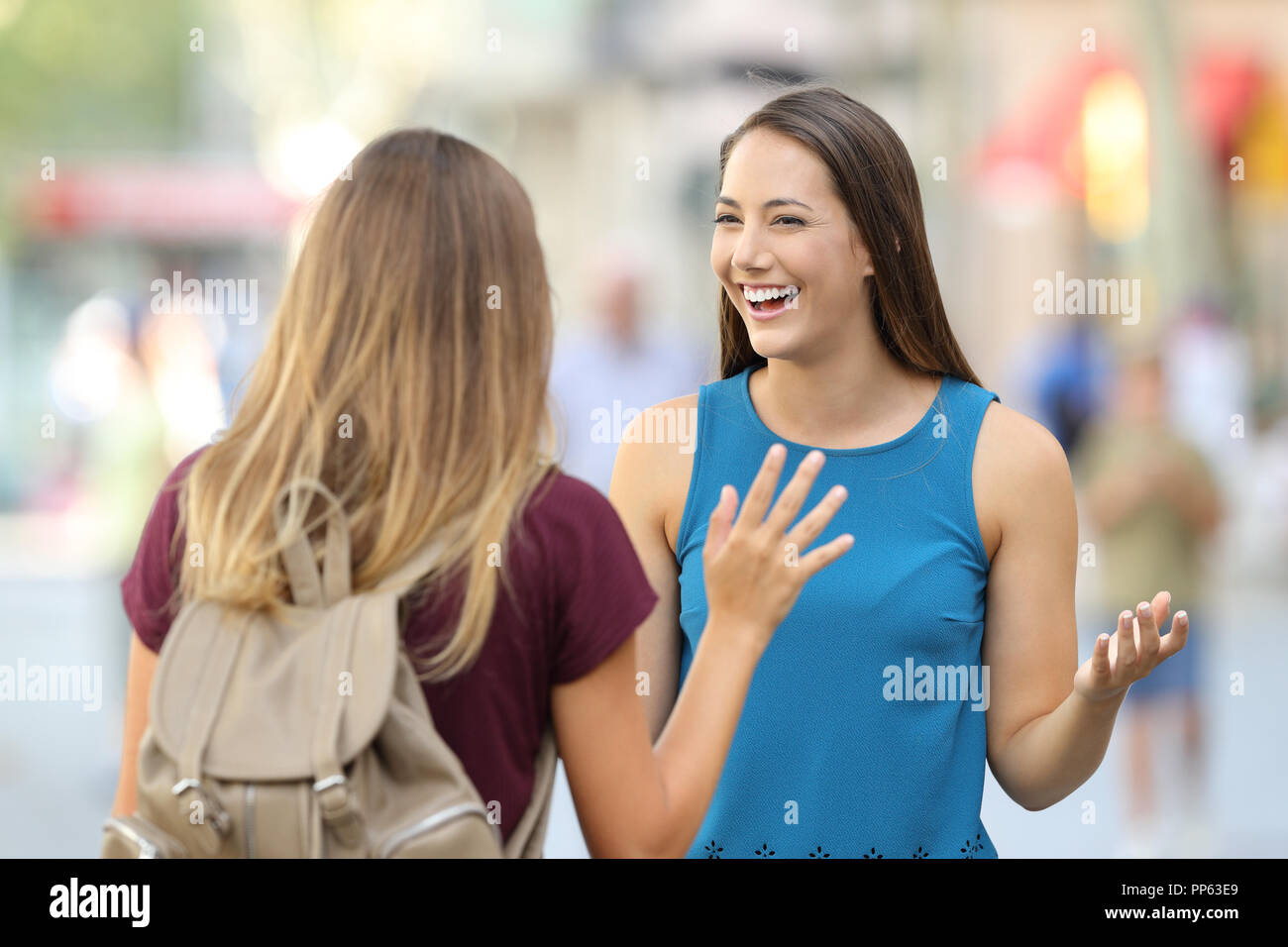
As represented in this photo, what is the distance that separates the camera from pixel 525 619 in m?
1.79

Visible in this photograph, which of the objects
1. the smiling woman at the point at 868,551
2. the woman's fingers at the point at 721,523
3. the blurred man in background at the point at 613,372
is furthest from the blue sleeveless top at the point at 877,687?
the blurred man in background at the point at 613,372

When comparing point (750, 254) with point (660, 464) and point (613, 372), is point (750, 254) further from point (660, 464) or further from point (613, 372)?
point (613, 372)

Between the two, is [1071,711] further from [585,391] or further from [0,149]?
[0,149]

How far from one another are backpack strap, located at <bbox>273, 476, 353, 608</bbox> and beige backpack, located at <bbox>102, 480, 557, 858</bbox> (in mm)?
14

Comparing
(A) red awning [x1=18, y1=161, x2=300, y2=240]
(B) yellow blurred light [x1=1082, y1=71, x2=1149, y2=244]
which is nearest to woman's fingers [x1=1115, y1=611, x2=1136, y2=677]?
(B) yellow blurred light [x1=1082, y1=71, x2=1149, y2=244]

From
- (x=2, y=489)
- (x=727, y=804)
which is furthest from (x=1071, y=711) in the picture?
(x=2, y=489)

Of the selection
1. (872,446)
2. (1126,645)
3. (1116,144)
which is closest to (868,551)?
(872,446)

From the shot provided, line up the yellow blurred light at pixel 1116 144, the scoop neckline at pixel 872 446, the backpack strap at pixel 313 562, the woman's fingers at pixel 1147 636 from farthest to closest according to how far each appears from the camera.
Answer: the yellow blurred light at pixel 1116 144 < the scoop neckline at pixel 872 446 < the woman's fingers at pixel 1147 636 < the backpack strap at pixel 313 562

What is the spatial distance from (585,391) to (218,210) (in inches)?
638

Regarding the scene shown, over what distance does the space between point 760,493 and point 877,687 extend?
0.55 metres

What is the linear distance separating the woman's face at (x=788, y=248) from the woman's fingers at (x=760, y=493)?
1.66 feet

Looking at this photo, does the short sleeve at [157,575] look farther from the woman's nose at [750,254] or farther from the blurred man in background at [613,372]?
the blurred man in background at [613,372]

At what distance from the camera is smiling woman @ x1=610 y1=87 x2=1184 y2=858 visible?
235cm

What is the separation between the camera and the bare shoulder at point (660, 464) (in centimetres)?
249
